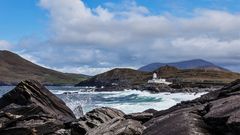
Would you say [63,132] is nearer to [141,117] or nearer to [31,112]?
[141,117]

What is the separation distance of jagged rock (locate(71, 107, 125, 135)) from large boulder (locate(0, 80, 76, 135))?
138 cm

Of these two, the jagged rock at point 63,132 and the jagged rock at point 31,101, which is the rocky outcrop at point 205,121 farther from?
the jagged rock at point 31,101

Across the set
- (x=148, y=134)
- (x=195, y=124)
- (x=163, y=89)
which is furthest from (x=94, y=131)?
(x=163, y=89)

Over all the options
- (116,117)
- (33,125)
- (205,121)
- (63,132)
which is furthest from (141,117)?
(33,125)

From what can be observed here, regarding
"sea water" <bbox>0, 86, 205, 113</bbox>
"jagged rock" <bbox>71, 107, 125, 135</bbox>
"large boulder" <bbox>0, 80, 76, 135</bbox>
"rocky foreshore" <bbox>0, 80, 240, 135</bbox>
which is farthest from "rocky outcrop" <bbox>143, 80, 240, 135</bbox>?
"sea water" <bbox>0, 86, 205, 113</bbox>

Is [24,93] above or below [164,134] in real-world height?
above

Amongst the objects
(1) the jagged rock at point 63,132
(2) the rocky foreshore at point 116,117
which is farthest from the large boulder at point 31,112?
(1) the jagged rock at point 63,132

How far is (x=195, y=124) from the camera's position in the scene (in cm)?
1622

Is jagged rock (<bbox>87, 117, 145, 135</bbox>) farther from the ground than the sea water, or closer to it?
closer to it

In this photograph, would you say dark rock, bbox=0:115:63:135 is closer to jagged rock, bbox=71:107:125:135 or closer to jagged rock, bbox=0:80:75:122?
jagged rock, bbox=71:107:125:135

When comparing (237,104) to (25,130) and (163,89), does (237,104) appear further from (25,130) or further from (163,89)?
(163,89)

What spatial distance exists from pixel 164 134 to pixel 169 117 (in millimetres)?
1939

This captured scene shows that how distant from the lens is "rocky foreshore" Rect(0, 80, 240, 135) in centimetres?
1606

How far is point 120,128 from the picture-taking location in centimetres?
1809
